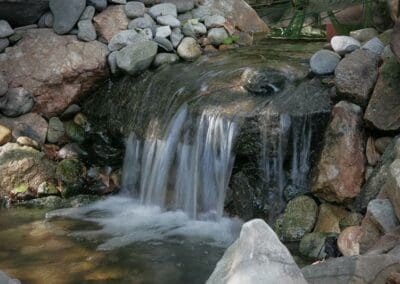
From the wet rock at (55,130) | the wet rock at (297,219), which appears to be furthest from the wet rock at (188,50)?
the wet rock at (297,219)

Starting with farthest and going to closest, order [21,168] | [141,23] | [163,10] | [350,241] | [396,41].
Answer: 1. [163,10]
2. [141,23]
3. [21,168]
4. [396,41]
5. [350,241]

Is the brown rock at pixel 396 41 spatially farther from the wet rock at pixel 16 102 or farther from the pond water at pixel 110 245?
the wet rock at pixel 16 102

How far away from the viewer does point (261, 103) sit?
17.8 ft

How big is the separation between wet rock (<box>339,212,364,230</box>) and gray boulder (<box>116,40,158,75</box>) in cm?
324

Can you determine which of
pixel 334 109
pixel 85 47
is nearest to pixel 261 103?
pixel 334 109

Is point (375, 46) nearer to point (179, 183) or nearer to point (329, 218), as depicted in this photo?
point (329, 218)

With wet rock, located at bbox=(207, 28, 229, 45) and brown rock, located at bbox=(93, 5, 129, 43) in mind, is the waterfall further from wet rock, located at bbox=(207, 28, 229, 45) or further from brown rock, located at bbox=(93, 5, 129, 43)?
wet rock, located at bbox=(207, 28, 229, 45)

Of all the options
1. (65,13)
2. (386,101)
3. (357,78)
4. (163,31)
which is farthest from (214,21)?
(386,101)

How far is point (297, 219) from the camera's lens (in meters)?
4.88

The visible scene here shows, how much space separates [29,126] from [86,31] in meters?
1.40

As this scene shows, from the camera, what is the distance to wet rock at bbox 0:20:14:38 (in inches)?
275

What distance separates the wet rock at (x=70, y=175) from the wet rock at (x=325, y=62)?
111 inches

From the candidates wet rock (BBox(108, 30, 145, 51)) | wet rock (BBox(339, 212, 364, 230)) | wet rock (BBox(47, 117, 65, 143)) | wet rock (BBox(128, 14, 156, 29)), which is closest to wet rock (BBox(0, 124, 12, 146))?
wet rock (BBox(47, 117, 65, 143))

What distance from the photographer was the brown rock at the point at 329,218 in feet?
15.4
